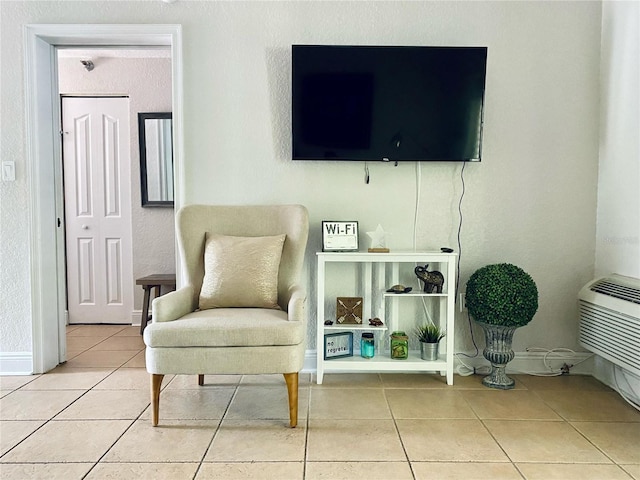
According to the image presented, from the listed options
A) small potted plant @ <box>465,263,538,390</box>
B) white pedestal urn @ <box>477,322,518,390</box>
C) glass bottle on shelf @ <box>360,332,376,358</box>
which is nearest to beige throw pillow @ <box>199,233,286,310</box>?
glass bottle on shelf @ <box>360,332,376,358</box>

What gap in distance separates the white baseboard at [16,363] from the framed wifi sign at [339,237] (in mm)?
1887

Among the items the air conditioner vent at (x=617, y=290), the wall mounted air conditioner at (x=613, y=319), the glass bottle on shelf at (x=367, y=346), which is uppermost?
the air conditioner vent at (x=617, y=290)

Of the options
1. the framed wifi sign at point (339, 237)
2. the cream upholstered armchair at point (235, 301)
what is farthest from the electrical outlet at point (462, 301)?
the cream upholstered armchair at point (235, 301)

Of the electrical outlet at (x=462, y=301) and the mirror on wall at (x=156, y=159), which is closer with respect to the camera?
the electrical outlet at (x=462, y=301)

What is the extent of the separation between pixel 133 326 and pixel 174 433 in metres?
2.38

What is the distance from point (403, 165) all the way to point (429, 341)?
105cm

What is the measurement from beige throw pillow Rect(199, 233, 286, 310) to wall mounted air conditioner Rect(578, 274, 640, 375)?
5.72 feet

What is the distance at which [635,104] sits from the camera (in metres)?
2.71

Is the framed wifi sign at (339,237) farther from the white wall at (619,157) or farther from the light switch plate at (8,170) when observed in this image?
the light switch plate at (8,170)

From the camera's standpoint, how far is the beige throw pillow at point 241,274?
2619mm

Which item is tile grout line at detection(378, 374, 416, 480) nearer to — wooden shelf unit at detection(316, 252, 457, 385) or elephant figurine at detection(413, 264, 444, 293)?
wooden shelf unit at detection(316, 252, 457, 385)

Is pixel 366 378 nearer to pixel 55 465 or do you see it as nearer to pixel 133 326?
pixel 55 465

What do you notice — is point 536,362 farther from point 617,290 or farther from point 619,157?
point 619,157

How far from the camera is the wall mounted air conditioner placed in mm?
2466
